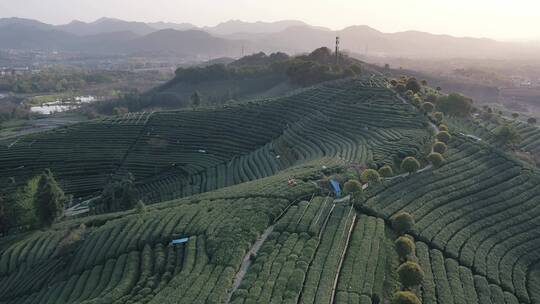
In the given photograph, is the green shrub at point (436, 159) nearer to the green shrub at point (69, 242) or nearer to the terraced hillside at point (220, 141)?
the terraced hillside at point (220, 141)

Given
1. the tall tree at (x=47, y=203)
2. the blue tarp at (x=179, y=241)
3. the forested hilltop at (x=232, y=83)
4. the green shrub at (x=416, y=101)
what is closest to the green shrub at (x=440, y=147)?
the green shrub at (x=416, y=101)

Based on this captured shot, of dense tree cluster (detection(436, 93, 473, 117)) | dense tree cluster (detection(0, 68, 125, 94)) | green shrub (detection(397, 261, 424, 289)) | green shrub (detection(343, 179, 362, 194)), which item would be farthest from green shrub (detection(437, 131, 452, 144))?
dense tree cluster (detection(0, 68, 125, 94))

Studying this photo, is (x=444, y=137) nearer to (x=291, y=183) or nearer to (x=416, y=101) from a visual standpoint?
(x=416, y=101)

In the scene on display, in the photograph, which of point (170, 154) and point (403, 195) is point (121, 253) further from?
point (170, 154)

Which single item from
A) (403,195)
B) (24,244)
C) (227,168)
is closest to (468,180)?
(403,195)

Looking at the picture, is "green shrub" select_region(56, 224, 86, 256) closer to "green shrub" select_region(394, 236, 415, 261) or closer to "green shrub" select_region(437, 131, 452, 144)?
"green shrub" select_region(394, 236, 415, 261)

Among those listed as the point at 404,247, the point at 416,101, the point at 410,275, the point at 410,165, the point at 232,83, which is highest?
the point at 416,101

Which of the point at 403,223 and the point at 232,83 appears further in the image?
the point at 232,83

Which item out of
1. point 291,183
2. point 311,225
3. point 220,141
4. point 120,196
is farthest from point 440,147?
point 120,196
